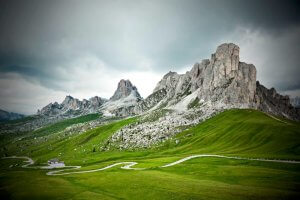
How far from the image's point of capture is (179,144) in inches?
6491

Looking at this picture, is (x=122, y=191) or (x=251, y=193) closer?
(x=251, y=193)

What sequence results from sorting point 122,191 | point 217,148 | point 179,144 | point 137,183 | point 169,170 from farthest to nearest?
point 179,144
point 217,148
point 169,170
point 137,183
point 122,191

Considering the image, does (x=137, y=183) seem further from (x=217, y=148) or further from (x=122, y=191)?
(x=217, y=148)

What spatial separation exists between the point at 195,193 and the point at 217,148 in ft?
291

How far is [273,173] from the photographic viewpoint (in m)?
60.5

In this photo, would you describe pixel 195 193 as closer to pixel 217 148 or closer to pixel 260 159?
pixel 260 159

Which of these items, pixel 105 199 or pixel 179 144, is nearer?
pixel 105 199

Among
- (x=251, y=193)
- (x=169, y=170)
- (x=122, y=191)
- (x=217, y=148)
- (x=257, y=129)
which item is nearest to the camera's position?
(x=251, y=193)

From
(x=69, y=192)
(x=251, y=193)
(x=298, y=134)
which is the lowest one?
(x=69, y=192)

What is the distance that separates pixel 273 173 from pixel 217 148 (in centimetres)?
6877

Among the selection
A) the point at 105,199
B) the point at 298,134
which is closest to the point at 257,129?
the point at 298,134

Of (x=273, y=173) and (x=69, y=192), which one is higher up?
(x=273, y=173)

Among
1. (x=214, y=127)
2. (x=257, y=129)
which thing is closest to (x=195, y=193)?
(x=257, y=129)

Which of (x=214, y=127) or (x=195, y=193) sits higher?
(x=214, y=127)
